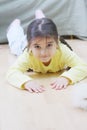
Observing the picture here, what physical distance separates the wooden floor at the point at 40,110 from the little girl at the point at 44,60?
0.13 feet

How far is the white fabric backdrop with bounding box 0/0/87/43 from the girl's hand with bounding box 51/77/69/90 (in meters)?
0.99

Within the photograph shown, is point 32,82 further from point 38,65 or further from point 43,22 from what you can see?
point 43,22

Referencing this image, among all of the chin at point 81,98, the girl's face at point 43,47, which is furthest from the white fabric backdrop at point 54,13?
the chin at point 81,98

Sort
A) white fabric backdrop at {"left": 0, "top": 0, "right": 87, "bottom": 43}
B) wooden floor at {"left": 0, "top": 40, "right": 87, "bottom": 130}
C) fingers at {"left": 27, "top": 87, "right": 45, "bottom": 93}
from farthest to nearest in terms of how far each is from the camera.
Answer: white fabric backdrop at {"left": 0, "top": 0, "right": 87, "bottom": 43} → fingers at {"left": 27, "top": 87, "right": 45, "bottom": 93} → wooden floor at {"left": 0, "top": 40, "right": 87, "bottom": 130}

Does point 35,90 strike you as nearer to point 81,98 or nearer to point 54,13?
point 81,98

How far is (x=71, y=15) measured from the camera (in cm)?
237

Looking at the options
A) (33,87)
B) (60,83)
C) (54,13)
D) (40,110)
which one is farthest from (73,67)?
(54,13)

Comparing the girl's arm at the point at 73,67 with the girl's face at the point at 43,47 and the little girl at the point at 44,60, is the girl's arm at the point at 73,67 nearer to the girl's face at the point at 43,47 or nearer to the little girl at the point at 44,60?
the little girl at the point at 44,60

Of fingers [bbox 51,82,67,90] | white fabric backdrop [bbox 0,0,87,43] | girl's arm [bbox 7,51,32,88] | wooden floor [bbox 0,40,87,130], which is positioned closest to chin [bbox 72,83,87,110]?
wooden floor [bbox 0,40,87,130]

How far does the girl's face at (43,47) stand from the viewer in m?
1.35

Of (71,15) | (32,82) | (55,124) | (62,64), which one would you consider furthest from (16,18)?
(55,124)

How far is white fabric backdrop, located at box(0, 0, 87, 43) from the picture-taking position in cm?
228

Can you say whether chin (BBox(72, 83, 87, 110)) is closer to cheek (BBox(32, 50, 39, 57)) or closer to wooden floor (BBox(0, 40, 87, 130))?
wooden floor (BBox(0, 40, 87, 130))

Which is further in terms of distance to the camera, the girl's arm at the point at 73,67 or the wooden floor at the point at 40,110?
the girl's arm at the point at 73,67
